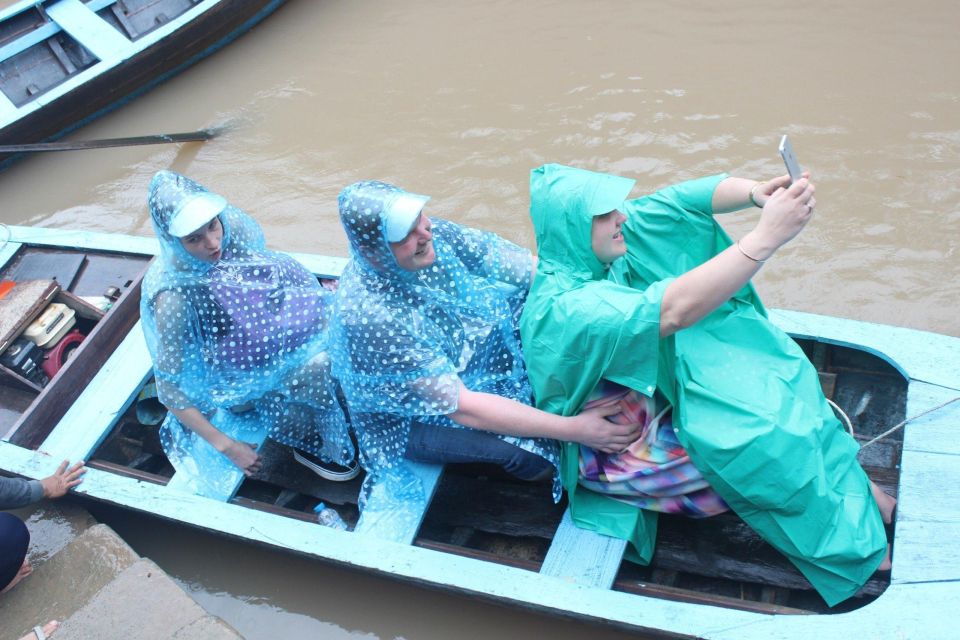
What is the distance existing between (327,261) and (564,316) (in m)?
2.02

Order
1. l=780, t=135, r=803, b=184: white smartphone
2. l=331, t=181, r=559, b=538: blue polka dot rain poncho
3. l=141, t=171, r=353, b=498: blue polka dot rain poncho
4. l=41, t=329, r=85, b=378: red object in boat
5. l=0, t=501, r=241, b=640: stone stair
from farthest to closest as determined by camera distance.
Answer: l=41, t=329, r=85, b=378: red object in boat < l=141, t=171, r=353, b=498: blue polka dot rain poncho < l=0, t=501, r=241, b=640: stone stair < l=331, t=181, r=559, b=538: blue polka dot rain poncho < l=780, t=135, r=803, b=184: white smartphone

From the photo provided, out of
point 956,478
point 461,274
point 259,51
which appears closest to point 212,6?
point 259,51

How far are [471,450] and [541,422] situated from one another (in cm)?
46

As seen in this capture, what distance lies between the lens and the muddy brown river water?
448 cm

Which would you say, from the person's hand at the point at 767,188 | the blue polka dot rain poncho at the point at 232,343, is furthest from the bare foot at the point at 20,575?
the person's hand at the point at 767,188

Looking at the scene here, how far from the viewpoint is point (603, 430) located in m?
2.47

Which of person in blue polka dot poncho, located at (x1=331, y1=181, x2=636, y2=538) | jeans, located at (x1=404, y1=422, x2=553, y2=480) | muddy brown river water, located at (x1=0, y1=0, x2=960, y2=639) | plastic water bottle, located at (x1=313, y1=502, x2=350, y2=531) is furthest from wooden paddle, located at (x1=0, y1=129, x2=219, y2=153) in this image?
jeans, located at (x1=404, y1=422, x2=553, y2=480)

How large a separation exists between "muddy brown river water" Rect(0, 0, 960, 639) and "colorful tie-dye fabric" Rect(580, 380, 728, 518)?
148 cm

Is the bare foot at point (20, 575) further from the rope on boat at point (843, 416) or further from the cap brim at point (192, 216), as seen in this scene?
the rope on boat at point (843, 416)

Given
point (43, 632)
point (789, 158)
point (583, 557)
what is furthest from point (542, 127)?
point (43, 632)

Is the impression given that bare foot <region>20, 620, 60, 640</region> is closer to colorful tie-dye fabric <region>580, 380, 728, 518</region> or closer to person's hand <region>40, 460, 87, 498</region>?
person's hand <region>40, 460, 87, 498</region>

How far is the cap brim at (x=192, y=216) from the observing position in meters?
2.82

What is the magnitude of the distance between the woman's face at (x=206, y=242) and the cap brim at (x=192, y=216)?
3cm

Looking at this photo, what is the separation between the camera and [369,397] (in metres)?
2.73
